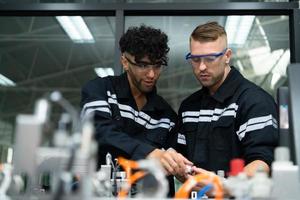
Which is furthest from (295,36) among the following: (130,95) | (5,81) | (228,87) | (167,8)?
(5,81)

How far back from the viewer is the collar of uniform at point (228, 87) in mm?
1734

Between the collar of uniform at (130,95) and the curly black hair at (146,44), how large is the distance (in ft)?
0.49

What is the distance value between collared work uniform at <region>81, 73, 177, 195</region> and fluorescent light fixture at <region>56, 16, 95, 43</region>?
2.58m

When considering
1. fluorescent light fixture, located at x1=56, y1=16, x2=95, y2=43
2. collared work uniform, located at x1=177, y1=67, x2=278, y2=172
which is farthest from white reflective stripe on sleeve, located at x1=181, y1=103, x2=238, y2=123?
fluorescent light fixture, located at x1=56, y1=16, x2=95, y2=43

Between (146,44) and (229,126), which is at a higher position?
(146,44)

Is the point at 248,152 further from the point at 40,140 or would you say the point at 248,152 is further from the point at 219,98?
the point at 40,140

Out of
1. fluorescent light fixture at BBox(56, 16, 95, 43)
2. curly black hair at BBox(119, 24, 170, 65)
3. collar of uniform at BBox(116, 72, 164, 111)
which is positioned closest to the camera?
curly black hair at BBox(119, 24, 170, 65)

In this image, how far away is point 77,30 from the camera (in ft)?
17.0

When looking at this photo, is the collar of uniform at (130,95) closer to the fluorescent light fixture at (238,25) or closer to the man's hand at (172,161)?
the man's hand at (172,161)

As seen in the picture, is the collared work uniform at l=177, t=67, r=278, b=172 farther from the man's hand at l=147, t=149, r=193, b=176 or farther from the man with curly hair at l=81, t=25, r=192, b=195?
the man's hand at l=147, t=149, r=193, b=176

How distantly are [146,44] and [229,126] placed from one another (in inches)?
18.3

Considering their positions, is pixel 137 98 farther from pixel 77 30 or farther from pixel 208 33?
pixel 77 30

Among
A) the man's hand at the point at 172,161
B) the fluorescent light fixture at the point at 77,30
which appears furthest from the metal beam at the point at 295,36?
the fluorescent light fixture at the point at 77,30

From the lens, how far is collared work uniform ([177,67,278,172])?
1.49 metres
